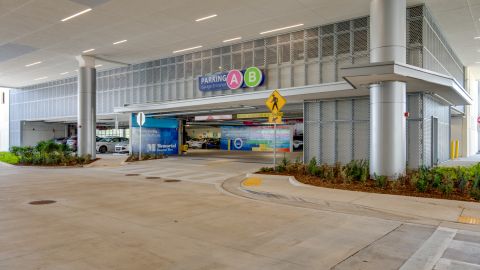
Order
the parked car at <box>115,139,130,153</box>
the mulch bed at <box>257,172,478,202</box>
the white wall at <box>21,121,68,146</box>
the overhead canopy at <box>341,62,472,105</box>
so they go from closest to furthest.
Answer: the mulch bed at <box>257,172,478,202</box>
the overhead canopy at <box>341,62,472,105</box>
the parked car at <box>115,139,130,153</box>
the white wall at <box>21,121,68,146</box>

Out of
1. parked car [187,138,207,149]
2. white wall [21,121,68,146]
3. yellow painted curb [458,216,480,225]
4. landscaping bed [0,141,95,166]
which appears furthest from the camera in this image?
parked car [187,138,207,149]

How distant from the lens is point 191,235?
5.91 meters

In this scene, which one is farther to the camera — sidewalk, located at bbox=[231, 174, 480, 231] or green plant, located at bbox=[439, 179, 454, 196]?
green plant, located at bbox=[439, 179, 454, 196]

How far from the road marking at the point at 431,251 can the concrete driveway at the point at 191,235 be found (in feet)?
0.28

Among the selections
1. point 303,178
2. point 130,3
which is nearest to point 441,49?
point 303,178

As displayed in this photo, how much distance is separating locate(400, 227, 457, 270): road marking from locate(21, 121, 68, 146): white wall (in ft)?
142

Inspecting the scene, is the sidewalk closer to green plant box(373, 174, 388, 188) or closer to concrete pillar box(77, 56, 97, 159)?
green plant box(373, 174, 388, 188)

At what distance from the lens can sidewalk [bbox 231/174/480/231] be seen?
7.16 m

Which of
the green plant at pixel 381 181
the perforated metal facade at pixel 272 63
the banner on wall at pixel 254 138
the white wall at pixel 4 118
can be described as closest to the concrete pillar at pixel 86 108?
the perforated metal facade at pixel 272 63

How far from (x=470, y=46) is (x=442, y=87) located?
9.35 m

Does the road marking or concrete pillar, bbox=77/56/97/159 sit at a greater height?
concrete pillar, bbox=77/56/97/159

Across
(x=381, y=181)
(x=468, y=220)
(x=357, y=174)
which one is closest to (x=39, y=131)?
(x=357, y=174)

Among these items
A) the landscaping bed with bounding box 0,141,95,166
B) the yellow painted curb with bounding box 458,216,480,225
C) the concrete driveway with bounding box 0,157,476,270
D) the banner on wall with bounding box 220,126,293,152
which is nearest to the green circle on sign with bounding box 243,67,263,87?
the concrete driveway with bounding box 0,157,476,270

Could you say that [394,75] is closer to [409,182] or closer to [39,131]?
[409,182]
